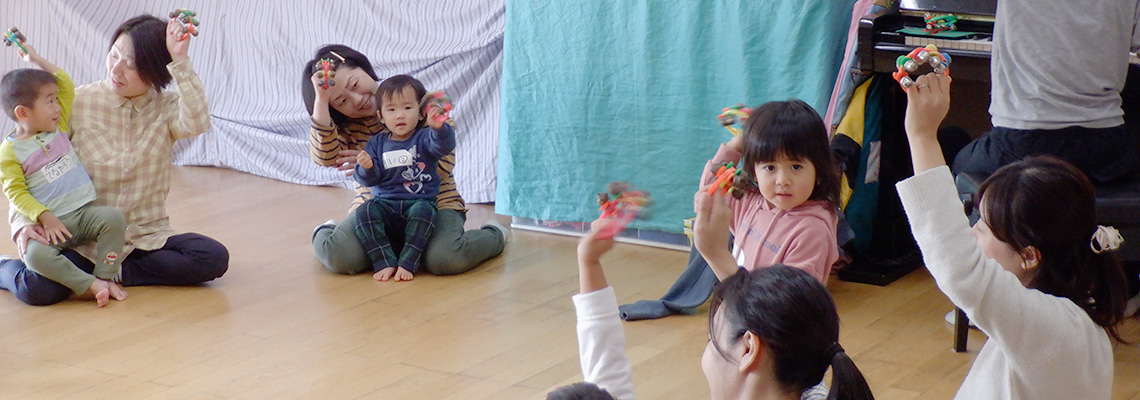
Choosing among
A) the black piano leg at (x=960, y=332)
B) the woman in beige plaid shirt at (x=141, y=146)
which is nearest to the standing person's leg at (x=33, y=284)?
the woman in beige plaid shirt at (x=141, y=146)

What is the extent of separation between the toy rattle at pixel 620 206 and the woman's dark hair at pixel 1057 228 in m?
0.46

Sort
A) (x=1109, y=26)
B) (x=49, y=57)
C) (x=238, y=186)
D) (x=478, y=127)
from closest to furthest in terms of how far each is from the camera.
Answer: (x=1109, y=26), (x=478, y=127), (x=238, y=186), (x=49, y=57)

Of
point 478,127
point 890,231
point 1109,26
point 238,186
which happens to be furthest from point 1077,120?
point 238,186

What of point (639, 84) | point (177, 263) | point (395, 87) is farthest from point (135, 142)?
point (639, 84)

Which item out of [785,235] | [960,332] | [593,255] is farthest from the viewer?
[960,332]

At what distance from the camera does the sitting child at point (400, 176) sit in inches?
131

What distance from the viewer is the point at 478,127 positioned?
4.29 m

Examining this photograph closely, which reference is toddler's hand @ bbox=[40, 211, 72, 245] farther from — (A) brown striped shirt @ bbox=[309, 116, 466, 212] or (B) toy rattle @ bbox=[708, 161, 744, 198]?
(B) toy rattle @ bbox=[708, 161, 744, 198]

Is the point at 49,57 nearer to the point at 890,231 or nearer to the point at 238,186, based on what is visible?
the point at 238,186

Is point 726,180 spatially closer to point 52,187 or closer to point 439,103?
point 439,103

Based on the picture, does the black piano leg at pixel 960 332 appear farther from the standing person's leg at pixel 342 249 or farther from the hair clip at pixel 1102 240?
the standing person's leg at pixel 342 249

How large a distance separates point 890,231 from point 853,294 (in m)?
0.29

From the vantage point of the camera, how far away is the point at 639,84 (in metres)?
3.53

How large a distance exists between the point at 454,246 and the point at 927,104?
2244mm
